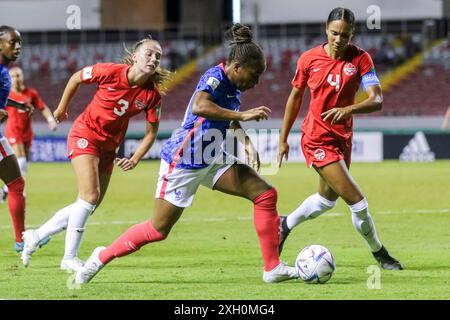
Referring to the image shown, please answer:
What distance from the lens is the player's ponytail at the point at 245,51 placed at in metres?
7.81

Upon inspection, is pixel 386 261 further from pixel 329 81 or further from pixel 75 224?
pixel 75 224

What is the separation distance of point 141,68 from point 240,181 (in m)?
1.51

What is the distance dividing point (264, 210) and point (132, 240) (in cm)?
108

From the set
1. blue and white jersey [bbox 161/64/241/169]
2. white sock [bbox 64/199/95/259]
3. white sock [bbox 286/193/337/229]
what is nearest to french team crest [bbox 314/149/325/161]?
white sock [bbox 286/193/337/229]

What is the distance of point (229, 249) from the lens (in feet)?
35.9

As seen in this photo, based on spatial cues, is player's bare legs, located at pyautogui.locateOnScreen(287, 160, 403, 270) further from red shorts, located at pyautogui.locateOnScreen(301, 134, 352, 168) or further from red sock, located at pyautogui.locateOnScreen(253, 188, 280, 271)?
red sock, located at pyautogui.locateOnScreen(253, 188, 280, 271)

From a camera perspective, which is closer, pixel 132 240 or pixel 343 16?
pixel 132 240

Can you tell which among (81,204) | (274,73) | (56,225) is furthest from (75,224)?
(274,73)

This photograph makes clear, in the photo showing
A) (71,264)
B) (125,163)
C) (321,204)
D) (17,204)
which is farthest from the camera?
(17,204)

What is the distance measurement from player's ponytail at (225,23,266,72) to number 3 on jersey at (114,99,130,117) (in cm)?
149

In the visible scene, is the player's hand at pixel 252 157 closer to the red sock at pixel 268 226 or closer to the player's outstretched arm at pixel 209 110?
the red sock at pixel 268 226

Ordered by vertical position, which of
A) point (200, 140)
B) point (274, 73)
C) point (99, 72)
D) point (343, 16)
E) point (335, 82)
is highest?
point (343, 16)

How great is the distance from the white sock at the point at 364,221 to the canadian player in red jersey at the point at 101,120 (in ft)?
6.25

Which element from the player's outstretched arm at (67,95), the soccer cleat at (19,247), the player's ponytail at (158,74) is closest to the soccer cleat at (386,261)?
the player's ponytail at (158,74)
